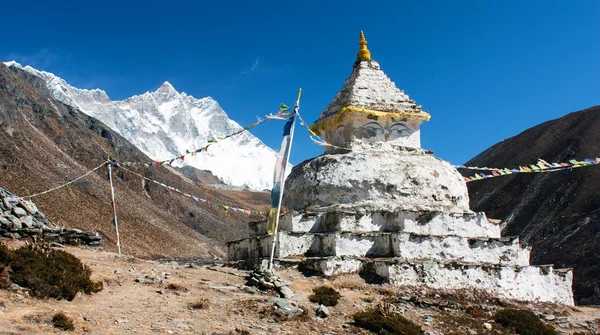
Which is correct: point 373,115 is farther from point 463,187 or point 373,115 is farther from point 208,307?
point 208,307

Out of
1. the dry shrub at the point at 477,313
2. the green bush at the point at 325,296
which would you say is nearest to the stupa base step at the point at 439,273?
the dry shrub at the point at 477,313

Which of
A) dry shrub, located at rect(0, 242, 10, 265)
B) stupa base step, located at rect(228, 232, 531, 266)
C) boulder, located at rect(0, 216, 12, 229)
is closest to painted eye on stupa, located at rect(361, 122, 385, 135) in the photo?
stupa base step, located at rect(228, 232, 531, 266)

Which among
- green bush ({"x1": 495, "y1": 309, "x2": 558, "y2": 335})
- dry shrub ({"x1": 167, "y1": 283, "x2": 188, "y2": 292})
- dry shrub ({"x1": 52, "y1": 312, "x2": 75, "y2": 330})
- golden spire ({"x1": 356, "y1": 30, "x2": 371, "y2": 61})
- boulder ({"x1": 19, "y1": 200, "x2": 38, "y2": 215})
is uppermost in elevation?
golden spire ({"x1": 356, "y1": 30, "x2": 371, "y2": 61})

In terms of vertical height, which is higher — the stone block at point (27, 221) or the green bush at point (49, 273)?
the stone block at point (27, 221)

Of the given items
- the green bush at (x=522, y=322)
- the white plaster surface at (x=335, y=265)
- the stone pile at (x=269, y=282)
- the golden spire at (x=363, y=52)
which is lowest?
the green bush at (x=522, y=322)

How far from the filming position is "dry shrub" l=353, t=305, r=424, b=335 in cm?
907

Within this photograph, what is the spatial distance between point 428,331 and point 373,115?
776 centimetres

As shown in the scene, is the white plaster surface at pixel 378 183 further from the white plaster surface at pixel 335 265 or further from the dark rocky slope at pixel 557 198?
the dark rocky slope at pixel 557 198

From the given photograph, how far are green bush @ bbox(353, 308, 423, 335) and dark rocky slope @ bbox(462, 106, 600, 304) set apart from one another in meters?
17.3

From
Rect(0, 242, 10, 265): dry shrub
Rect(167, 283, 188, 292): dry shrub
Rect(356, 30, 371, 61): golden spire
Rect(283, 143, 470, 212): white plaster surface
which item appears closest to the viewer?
Rect(0, 242, 10, 265): dry shrub

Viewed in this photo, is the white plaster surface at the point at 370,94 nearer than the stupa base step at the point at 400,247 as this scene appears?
No

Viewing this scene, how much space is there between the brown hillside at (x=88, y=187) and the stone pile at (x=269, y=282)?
24.4 m

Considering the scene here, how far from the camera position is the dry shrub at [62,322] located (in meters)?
6.98

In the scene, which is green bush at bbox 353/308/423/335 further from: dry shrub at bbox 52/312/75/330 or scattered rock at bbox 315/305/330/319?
dry shrub at bbox 52/312/75/330
